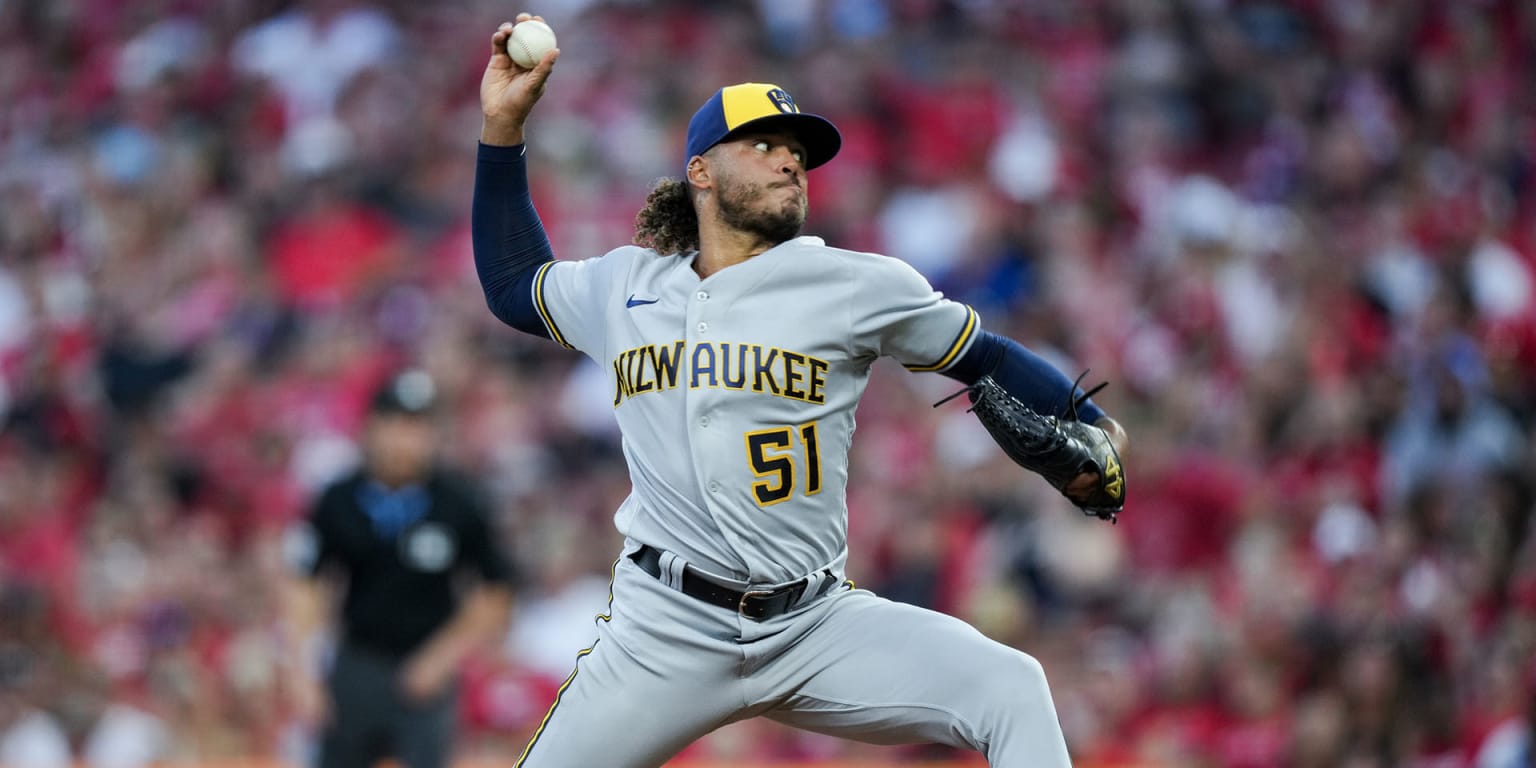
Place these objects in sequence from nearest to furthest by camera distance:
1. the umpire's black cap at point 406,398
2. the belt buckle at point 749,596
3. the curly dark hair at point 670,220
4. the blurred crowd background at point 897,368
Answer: the belt buckle at point 749,596 → the curly dark hair at point 670,220 → the umpire's black cap at point 406,398 → the blurred crowd background at point 897,368

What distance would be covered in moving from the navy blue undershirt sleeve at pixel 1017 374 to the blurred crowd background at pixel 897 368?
333 centimetres

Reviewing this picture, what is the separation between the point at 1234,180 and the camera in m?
10.2

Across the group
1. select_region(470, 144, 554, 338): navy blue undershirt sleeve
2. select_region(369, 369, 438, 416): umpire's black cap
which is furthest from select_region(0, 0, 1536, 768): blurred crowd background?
select_region(470, 144, 554, 338): navy blue undershirt sleeve

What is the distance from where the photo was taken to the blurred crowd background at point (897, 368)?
7.80m

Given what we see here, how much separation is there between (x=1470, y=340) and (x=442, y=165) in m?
5.81

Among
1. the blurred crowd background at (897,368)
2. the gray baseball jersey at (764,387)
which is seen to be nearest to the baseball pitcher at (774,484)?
the gray baseball jersey at (764,387)

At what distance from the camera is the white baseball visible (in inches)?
160

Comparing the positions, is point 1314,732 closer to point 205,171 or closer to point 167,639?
point 167,639

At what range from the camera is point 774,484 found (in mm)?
3764

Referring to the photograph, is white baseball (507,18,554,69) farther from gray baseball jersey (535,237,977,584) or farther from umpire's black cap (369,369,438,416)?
umpire's black cap (369,369,438,416)

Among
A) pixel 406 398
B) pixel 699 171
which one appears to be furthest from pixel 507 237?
pixel 406 398

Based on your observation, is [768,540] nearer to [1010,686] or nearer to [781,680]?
[781,680]

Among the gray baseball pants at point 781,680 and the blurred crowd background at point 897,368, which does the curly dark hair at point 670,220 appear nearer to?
the gray baseball pants at point 781,680

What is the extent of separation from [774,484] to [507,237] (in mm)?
975
